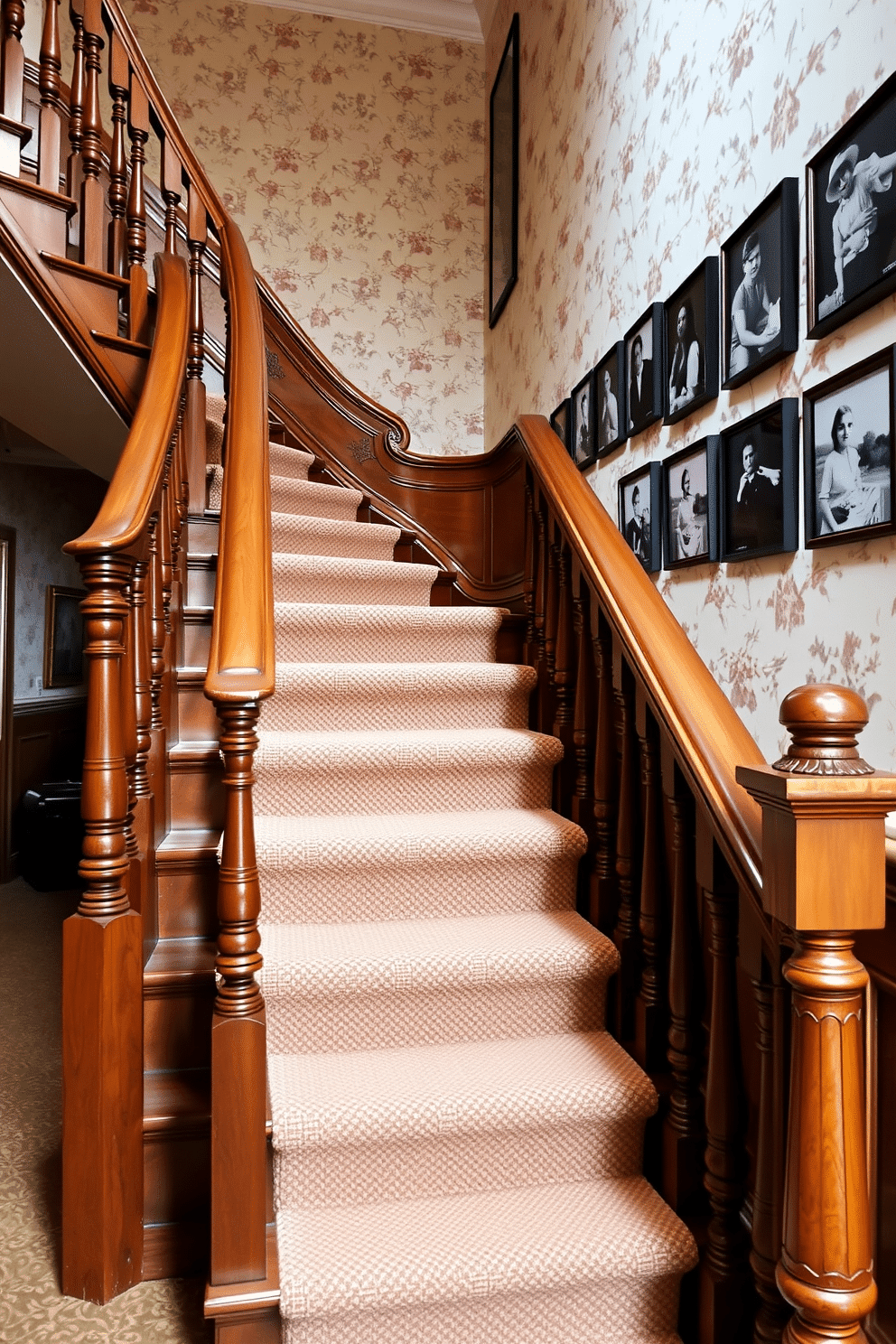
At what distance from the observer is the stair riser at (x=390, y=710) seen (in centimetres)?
215

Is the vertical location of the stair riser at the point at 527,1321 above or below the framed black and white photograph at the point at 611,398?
below

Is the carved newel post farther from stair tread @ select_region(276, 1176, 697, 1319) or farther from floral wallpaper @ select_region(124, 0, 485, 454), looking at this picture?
floral wallpaper @ select_region(124, 0, 485, 454)

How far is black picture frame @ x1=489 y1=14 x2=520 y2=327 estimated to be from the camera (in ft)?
12.0

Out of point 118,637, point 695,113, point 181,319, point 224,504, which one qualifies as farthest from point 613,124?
point 118,637

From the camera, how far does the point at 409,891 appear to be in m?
1.78

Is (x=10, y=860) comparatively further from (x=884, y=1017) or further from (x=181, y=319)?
(x=884, y=1017)

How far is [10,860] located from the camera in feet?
15.4

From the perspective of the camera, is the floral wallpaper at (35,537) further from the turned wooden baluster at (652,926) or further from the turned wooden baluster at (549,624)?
the turned wooden baluster at (652,926)

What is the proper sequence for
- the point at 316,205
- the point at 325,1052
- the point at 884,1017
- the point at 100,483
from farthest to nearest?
the point at 100,483
the point at 316,205
the point at 325,1052
the point at 884,1017

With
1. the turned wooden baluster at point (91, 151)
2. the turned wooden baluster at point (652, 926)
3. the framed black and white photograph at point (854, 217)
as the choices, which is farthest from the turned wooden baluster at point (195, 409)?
the framed black and white photograph at point (854, 217)

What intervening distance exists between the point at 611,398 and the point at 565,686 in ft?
2.94

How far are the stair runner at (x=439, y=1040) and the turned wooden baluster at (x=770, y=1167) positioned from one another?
172mm

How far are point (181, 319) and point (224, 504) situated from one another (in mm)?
782

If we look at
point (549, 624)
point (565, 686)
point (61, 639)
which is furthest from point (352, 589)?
point (61, 639)
